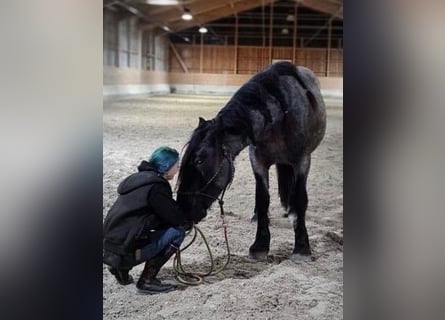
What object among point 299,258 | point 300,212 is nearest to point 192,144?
point 300,212

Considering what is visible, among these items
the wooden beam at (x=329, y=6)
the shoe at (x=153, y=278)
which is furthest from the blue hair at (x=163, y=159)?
the wooden beam at (x=329, y=6)

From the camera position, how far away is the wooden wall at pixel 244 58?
1.98 meters

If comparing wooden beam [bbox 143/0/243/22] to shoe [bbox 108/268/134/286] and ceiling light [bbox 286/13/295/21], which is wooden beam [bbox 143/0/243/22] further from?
shoe [bbox 108/268/134/286]


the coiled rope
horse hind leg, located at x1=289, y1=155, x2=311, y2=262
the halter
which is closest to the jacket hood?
the halter

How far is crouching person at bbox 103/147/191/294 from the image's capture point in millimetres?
1980

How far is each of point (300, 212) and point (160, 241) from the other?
54 cm

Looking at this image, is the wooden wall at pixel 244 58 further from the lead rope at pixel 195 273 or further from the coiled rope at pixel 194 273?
the coiled rope at pixel 194 273

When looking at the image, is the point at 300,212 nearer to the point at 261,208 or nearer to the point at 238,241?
the point at 261,208

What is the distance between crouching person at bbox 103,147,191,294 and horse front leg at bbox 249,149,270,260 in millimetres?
289

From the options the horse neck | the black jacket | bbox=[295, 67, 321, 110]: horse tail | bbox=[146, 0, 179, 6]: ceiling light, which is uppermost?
bbox=[146, 0, 179, 6]: ceiling light

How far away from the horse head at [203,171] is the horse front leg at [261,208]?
0.33 ft
